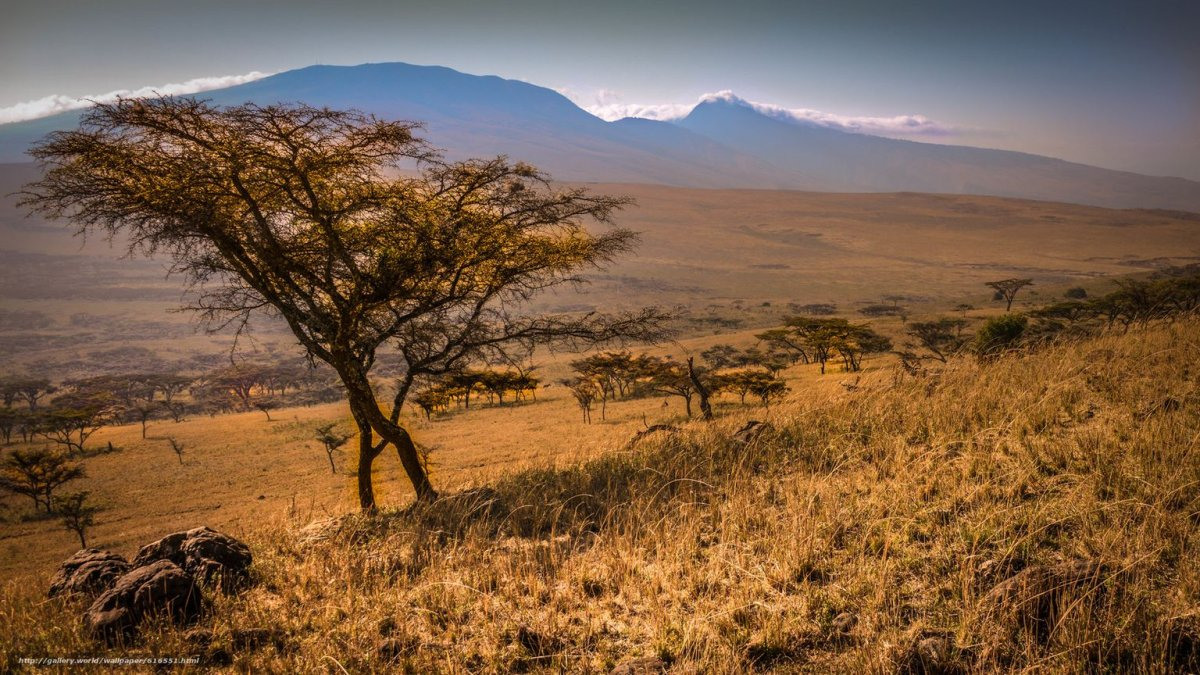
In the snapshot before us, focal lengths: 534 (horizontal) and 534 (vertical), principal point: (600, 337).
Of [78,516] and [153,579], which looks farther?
[78,516]

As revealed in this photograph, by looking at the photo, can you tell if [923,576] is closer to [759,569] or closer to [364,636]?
[759,569]

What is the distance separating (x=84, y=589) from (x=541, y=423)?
41586 millimetres

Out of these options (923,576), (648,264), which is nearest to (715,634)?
(923,576)

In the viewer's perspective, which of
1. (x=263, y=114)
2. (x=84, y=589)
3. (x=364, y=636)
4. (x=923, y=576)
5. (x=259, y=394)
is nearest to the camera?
(x=923, y=576)

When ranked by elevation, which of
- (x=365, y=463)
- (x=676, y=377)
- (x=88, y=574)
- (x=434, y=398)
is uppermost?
(x=88, y=574)

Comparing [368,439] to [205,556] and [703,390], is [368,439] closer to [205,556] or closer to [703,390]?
[205,556]

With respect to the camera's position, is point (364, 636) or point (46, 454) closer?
point (364, 636)

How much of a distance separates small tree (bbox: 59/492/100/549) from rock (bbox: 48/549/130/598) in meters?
29.9

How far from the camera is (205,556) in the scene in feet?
15.9

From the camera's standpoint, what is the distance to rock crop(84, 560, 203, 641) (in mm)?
3846

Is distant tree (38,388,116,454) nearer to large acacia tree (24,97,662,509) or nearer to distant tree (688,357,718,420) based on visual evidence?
large acacia tree (24,97,662,509)

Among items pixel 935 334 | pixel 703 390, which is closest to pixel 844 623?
pixel 703 390

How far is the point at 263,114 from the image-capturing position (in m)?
9.88

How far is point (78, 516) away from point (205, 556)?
36.2 metres
